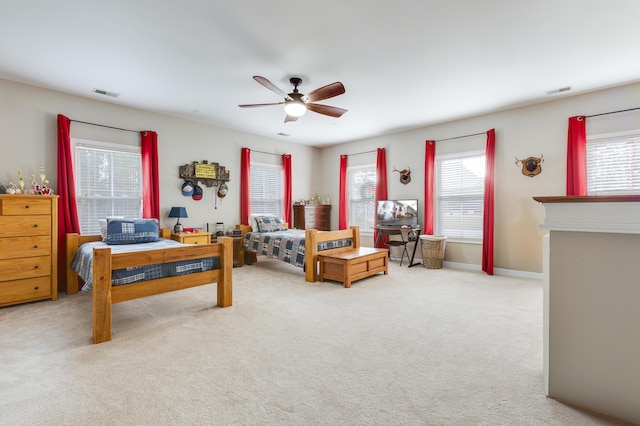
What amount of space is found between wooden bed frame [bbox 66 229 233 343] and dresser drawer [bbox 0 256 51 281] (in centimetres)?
35

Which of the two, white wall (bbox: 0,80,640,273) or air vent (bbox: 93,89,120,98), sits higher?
air vent (bbox: 93,89,120,98)

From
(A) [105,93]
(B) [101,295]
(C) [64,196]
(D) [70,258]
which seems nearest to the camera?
(B) [101,295]

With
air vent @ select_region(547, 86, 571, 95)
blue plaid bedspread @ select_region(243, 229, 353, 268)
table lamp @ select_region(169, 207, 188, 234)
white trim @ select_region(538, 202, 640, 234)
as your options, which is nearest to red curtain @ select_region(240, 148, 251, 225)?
blue plaid bedspread @ select_region(243, 229, 353, 268)

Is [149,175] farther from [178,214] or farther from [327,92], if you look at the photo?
[327,92]

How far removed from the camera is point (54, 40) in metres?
2.92

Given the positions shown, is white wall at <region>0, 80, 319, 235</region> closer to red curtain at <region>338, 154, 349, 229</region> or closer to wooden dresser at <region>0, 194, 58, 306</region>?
wooden dresser at <region>0, 194, 58, 306</region>

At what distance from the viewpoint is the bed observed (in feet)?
14.9

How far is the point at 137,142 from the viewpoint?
16.2 ft

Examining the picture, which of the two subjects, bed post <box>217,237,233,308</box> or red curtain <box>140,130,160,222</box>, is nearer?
bed post <box>217,237,233,308</box>

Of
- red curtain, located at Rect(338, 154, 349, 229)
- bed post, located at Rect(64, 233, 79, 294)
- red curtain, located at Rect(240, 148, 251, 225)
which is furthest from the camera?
red curtain, located at Rect(338, 154, 349, 229)

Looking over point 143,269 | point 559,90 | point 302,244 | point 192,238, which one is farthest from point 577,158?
point 192,238

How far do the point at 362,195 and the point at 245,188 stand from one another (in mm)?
2669

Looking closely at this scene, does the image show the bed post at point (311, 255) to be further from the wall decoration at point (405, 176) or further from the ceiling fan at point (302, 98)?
the wall decoration at point (405, 176)

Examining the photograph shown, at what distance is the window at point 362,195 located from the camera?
275 inches
